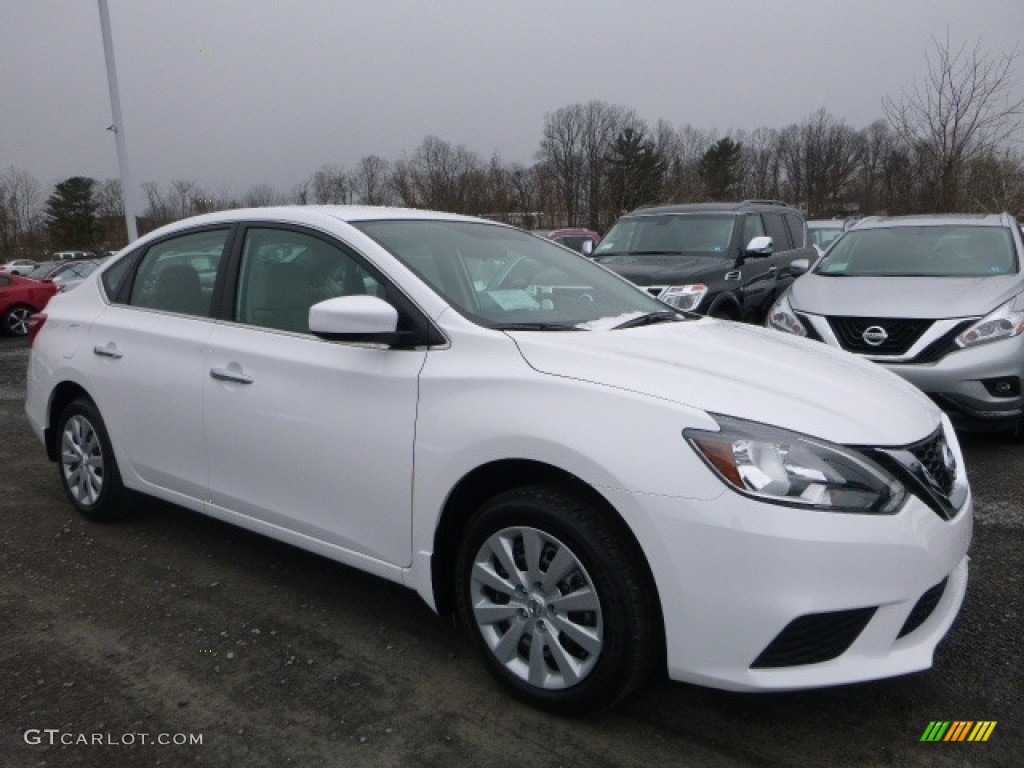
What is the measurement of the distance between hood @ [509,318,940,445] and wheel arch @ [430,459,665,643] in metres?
0.32

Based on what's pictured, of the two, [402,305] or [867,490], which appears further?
[402,305]

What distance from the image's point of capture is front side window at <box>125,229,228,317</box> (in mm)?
3787

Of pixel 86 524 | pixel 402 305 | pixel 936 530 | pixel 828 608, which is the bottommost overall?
pixel 86 524

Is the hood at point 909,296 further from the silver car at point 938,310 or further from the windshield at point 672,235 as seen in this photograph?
the windshield at point 672,235

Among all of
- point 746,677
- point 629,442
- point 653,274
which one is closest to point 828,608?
point 746,677

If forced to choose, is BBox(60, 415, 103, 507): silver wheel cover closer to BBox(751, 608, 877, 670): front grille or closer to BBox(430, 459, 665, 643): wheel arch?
BBox(430, 459, 665, 643): wheel arch

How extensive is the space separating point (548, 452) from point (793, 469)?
2.27 ft

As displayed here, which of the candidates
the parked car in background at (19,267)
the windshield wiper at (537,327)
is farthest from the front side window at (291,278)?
the parked car in background at (19,267)

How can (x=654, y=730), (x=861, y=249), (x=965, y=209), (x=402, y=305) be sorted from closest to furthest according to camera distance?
(x=654, y=730) → (x=402, y=305) → (x=861, y=249) → (x=965, y=209)

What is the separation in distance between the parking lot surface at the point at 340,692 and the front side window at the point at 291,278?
120 cm

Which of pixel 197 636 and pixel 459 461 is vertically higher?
pixel 459 461

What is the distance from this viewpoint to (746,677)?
2303mm

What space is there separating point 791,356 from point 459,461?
1291 millimetres

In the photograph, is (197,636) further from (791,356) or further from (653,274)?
(653,274)
